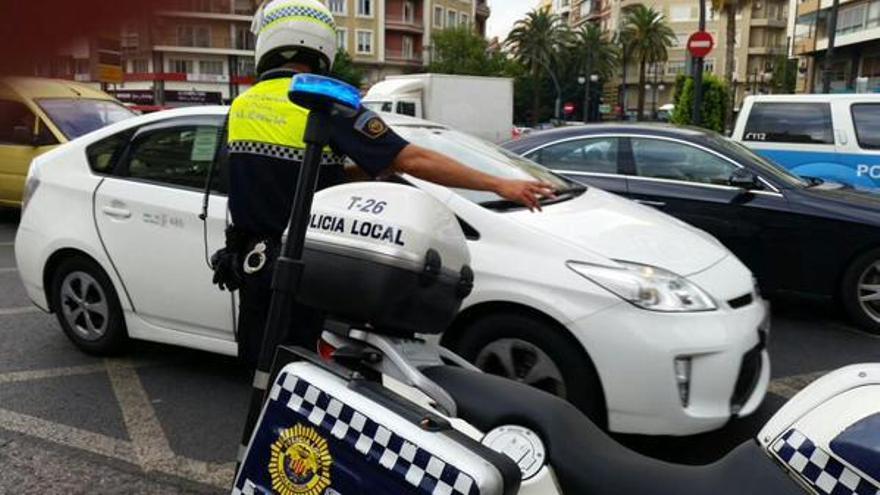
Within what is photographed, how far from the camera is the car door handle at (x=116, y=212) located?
174 inches

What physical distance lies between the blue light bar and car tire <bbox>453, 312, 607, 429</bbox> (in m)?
1.76

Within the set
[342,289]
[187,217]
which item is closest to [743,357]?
[342,289]

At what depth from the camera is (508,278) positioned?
3.61 meters

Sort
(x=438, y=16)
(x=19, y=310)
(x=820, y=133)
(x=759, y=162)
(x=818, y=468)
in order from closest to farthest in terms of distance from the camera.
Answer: (x=818, y=468) → (x=438, y=16) → (x=19, y=310) → (x=759, y=162) → (x=820, y=133)

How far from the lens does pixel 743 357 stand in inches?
139

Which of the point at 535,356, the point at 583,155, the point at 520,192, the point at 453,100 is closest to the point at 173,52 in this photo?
the point at 520,192

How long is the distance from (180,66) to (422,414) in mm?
1348

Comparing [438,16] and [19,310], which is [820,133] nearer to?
[19,310]

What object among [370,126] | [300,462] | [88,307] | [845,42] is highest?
[845,42]

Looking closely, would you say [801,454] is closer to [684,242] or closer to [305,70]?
[305,70]

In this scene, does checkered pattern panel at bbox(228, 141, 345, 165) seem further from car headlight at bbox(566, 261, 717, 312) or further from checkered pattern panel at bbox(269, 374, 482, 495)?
car headlight at bbox(566, 261, 717, 312)

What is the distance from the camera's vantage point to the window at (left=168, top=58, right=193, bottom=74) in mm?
569

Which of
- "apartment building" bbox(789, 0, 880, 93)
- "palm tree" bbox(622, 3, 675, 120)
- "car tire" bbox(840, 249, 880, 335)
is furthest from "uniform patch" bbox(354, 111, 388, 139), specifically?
"palm tree" bbox(622, 3, 675, 120)

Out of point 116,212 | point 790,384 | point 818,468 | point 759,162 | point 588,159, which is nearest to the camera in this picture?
point 818,468
